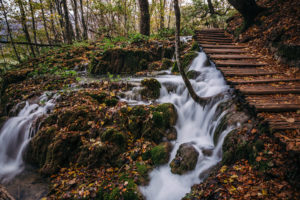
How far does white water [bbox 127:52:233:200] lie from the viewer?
3987 millimetres

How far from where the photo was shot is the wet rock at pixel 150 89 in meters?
6.83

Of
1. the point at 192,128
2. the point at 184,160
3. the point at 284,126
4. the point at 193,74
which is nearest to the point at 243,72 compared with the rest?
the point at 193,74

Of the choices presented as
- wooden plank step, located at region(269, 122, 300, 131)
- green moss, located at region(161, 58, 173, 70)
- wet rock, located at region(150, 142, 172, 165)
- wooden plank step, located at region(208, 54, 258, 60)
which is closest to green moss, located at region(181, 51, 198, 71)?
green moss, located at region(161, 58, 173, 70)

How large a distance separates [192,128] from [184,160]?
1698 mm

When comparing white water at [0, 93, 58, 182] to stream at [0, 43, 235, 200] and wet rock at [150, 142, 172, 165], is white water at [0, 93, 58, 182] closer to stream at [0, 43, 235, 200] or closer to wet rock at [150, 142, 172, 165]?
stream at [0, 43, 235, 200]

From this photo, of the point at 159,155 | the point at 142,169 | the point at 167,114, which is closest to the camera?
the point at 142,169

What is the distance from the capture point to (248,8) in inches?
317

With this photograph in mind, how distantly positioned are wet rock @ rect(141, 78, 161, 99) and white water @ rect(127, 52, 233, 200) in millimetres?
266

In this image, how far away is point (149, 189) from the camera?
3961 mm

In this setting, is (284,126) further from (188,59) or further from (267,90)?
(188,59)

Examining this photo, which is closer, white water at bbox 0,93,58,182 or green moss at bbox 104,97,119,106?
white water at bbox 0,93,58,182

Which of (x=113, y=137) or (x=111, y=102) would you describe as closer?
(x=113, y=137)

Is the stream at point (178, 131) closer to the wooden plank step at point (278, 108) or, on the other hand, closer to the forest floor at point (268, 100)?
the forest floor at point (268, 100)

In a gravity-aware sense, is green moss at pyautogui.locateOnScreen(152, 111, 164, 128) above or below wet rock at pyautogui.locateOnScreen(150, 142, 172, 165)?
above
